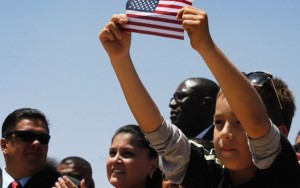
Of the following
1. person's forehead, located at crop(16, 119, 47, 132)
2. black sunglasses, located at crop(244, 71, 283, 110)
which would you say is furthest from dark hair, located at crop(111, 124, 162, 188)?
black sunglasses, located at crop(244, 71, 283, 110)

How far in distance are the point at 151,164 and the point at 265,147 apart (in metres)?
2.48

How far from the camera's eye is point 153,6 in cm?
380

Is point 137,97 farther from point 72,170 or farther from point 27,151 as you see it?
point 72,170

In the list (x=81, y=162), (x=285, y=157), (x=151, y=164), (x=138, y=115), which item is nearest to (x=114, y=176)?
(x=151, y=164)

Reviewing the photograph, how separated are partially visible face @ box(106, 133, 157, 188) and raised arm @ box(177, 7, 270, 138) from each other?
2.35 metres

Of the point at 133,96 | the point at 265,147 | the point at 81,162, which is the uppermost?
the point at 133,96

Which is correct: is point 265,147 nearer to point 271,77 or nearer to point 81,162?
point 271,77

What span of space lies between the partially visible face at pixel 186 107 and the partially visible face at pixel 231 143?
3981 mm

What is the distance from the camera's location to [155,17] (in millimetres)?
3736

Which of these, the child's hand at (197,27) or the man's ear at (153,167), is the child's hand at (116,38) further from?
the man's ear at (153,167)

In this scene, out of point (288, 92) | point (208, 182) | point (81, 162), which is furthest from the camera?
point (81, 162)

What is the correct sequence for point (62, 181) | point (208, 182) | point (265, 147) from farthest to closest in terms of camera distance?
point (62, 181) → point (208, 182) → point (265, 147)

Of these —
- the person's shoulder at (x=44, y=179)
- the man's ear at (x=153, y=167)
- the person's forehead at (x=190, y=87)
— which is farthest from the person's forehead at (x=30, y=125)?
the person's forehead at (x=190, y=87)

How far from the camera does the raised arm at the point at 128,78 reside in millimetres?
3645
